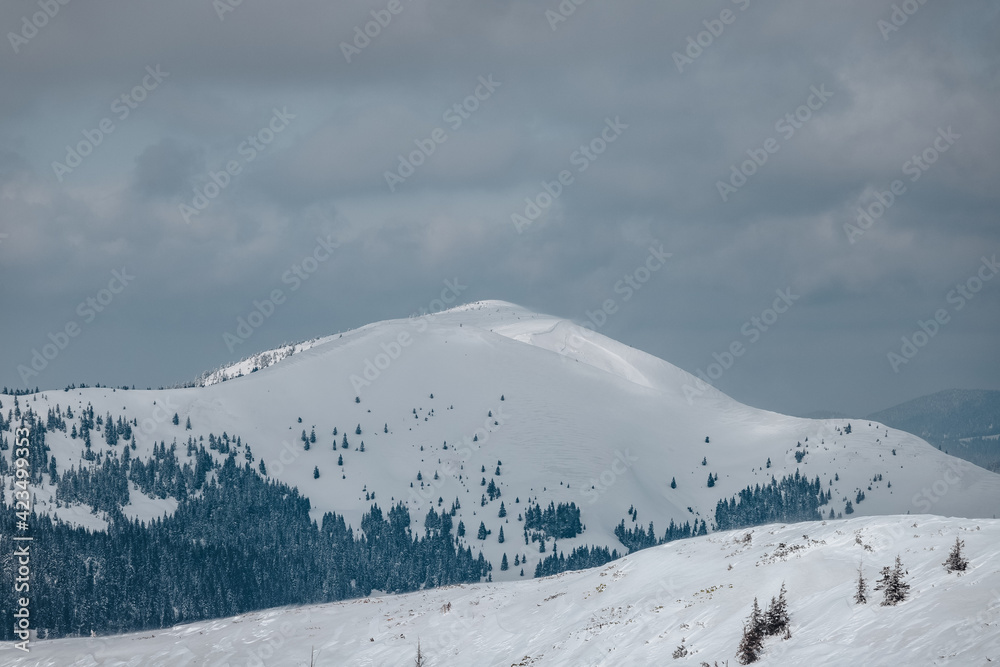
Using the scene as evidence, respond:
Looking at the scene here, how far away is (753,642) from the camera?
164 ft

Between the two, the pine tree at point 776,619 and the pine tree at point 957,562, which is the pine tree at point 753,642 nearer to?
the pine tree at point 776,619

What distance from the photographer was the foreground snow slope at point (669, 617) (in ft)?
155

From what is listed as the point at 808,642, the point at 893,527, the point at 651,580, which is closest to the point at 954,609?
the point at 808,642

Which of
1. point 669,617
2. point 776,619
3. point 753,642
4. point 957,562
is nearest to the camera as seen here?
point 753,642

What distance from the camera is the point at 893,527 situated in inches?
2509

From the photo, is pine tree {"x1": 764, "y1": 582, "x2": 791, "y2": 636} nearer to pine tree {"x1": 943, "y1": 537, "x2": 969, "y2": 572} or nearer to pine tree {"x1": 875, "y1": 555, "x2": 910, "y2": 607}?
pine tree {"x1": 875, "y1": 555, "x2": 910, "y2": 607}

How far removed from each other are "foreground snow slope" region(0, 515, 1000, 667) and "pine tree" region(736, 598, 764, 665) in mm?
573

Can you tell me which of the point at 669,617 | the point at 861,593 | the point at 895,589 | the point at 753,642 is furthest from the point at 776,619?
the point at 669,617

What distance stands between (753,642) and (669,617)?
13.1m

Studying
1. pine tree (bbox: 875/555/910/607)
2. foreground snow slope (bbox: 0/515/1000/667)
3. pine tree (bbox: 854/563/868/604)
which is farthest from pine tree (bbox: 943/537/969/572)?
pine tree (bbox: 854/563/868/604)

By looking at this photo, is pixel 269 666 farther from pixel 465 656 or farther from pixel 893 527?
pixel 893 527

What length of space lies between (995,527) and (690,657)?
64.4 feet

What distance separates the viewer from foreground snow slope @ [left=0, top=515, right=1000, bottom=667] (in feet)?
155

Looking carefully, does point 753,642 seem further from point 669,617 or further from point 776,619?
point 669,617
